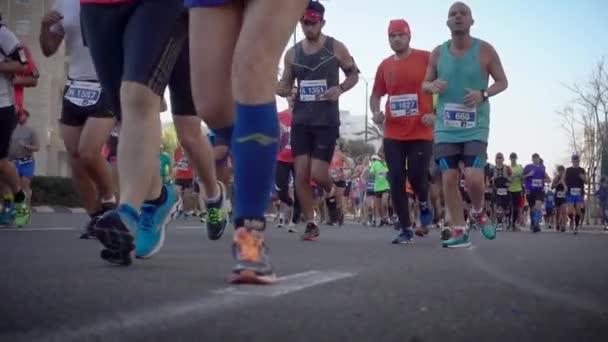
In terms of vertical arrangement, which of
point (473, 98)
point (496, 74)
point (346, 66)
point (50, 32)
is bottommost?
point (473, 98)

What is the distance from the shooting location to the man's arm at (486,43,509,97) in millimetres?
7344

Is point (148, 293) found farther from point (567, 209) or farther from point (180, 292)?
point (567, 209)

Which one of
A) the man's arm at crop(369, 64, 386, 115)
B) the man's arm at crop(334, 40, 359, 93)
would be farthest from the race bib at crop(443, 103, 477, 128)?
the man's arm at crop(334, 40, 359, 93)

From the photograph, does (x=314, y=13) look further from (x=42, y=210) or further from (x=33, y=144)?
(x=42, y=210)

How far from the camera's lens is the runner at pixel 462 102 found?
7.18 m

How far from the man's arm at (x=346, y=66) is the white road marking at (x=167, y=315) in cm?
569

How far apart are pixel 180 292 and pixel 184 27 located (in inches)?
66.1

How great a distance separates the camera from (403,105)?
8.14 m

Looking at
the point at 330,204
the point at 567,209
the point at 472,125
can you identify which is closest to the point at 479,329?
the point at 472,125

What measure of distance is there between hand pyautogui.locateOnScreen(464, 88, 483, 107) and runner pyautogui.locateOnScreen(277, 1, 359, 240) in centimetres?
161

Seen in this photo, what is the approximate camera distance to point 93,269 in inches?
140

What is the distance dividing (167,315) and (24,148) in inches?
423

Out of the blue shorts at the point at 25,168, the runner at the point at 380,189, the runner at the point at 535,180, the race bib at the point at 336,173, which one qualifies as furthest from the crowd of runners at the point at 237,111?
the runner at the point at 535,180

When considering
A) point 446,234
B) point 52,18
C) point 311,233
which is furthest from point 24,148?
point 446,234
